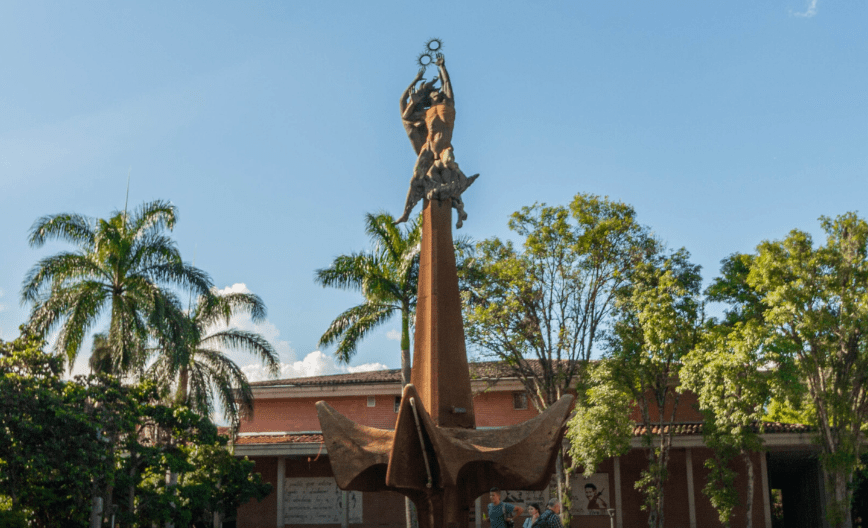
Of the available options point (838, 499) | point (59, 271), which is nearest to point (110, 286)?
point (59, 271)

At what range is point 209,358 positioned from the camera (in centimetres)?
2223

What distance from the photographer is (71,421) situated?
14.0m

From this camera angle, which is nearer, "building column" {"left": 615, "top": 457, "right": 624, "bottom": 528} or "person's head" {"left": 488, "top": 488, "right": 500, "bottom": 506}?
"person's head" {"left": 488, "top": 488, "right": 500, "bottom": 506}

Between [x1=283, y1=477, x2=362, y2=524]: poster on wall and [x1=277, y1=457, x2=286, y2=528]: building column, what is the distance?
108 cm

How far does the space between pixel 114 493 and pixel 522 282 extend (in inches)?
415

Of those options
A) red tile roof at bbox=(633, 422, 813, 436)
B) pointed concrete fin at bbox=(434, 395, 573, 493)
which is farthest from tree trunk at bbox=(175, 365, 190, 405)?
pointed concrete fin at bbox=(434, 395, 573, 493)

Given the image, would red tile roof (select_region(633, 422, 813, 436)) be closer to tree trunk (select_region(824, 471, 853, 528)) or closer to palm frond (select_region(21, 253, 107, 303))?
tree trunk (select_region(824, 471, 853, 528))

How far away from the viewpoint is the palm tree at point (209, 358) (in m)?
19.1

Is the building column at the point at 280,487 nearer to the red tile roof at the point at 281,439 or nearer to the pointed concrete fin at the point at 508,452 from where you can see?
the red tile roof at the point at 281,439

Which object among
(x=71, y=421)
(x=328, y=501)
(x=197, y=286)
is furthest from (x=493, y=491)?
(x=328, y=501)

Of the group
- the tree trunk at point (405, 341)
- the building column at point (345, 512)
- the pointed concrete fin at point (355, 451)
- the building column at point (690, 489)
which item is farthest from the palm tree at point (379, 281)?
the pointed concrete fin at point (355, 451)

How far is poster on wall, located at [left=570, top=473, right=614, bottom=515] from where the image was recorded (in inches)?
934

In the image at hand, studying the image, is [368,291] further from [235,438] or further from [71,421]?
[71,421]

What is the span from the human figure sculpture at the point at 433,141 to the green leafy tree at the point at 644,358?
10.5m
